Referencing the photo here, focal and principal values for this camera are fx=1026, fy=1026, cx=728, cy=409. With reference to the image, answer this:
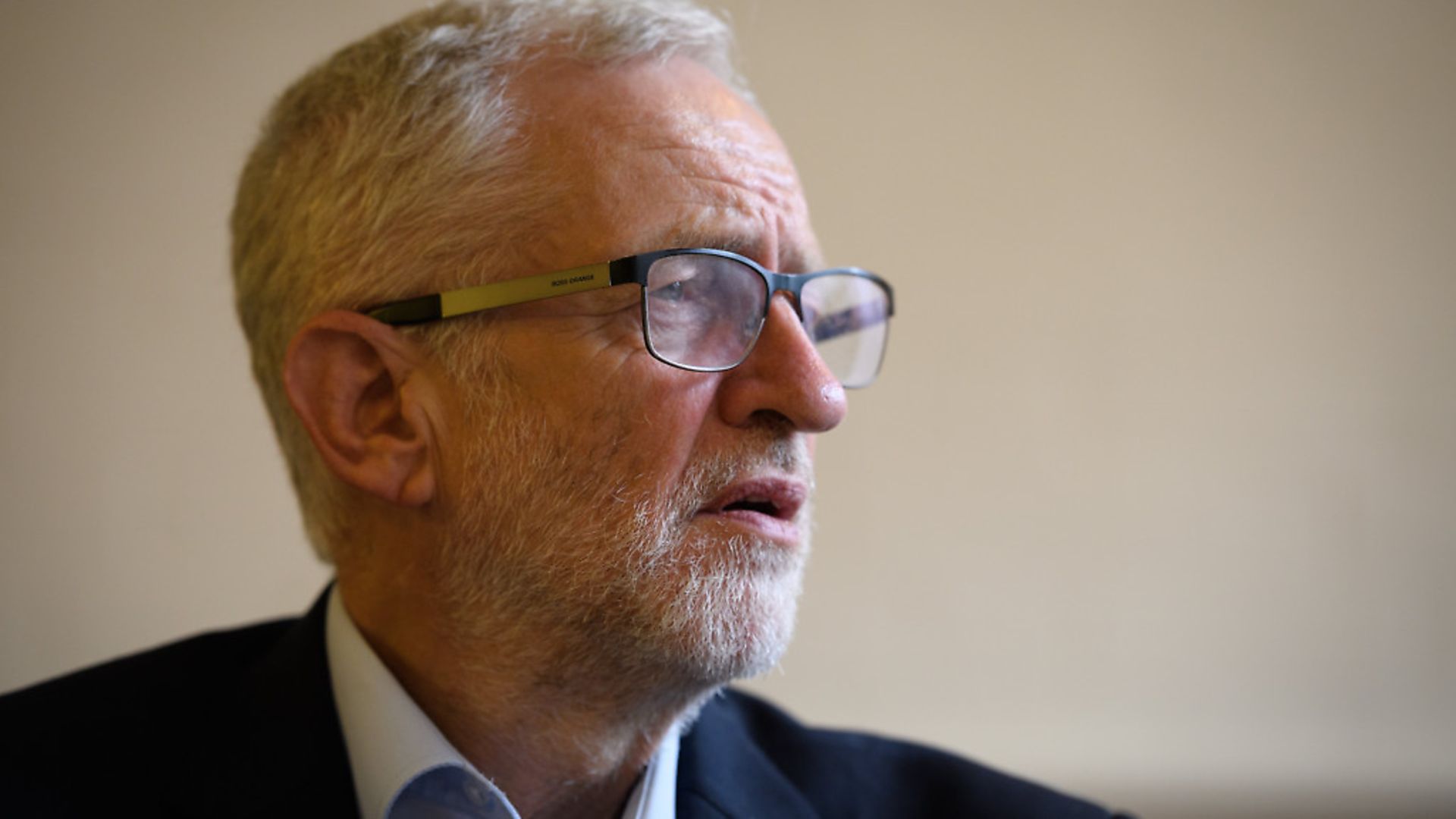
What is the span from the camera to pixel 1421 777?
77.0 inches

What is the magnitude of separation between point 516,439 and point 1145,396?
1341mm

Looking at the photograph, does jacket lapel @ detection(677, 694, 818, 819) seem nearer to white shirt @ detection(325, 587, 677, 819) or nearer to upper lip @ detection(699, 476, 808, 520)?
white shirt @ detection(325, 587, 677, 819)

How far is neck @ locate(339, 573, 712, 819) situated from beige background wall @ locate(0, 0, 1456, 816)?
77cm

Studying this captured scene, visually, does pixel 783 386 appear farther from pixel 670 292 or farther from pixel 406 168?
pixel 406 168

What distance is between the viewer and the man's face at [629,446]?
114 centimetres

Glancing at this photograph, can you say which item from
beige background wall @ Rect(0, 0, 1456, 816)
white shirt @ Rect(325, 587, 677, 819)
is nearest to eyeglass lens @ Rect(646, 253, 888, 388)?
white shirt @ Rect(325, 587, 677, 819)

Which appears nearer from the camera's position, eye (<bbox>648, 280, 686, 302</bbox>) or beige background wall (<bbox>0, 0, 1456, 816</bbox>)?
eye (<bbox>648, 280, 686, 302</bbox>)

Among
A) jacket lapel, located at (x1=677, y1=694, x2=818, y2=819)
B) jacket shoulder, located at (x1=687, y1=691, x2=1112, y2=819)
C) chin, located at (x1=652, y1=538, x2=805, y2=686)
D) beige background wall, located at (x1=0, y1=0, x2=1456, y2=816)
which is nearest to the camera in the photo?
chin, located at (x1=652, y1=538, x2=805, y2=686)

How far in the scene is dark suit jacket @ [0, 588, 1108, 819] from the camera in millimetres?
1205

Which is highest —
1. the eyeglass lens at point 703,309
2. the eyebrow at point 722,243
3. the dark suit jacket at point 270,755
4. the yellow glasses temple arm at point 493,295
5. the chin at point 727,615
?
the eyebrow at point 722,243

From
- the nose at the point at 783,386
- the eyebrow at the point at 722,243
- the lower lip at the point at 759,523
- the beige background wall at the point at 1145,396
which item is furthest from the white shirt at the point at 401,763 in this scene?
the beige background wall at the point at 1145,396

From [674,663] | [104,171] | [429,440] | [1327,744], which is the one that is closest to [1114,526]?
[1327,744]

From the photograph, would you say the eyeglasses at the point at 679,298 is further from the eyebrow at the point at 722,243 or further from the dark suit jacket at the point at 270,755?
the dark suit jacket at the point at 270,755

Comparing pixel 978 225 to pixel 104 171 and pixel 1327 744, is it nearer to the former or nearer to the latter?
pixel 1327 744
